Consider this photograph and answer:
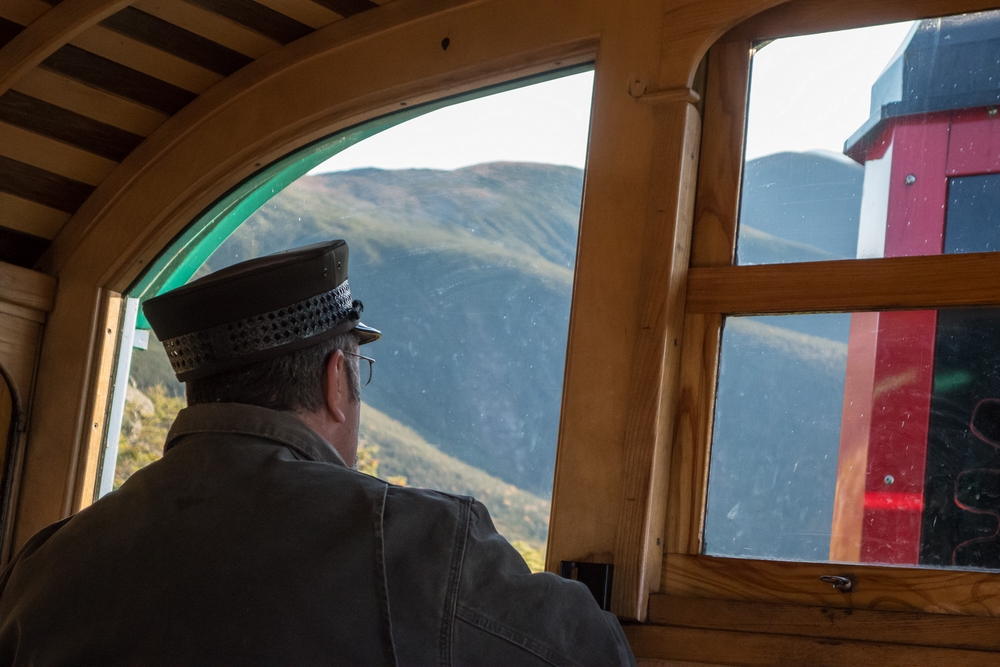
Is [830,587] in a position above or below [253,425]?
below

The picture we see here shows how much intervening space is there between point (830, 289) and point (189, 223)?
1.86 m

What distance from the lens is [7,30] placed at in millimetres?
2670

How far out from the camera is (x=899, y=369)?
1909 mm

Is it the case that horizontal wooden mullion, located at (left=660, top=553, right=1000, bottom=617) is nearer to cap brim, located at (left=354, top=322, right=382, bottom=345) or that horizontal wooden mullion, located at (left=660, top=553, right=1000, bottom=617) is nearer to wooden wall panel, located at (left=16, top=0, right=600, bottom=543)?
cap brim, located at (left=354, top=322, right=382, bottom=345)

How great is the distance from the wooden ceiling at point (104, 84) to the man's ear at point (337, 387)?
1329 millimetres

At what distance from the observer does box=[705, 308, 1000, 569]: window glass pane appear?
1.81 meters

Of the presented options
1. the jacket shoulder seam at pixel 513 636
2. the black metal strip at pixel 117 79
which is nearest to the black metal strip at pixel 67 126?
the black metal strip at pixel 117 79

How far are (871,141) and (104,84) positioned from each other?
6.63ft

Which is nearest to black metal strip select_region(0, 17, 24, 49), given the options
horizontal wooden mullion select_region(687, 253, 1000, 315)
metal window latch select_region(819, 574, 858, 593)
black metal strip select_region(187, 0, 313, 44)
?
black metal strip select_region(187, 0, 313, 44)

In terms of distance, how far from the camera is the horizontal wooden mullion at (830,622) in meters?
1.71

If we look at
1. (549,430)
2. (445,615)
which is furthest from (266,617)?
(549,430)

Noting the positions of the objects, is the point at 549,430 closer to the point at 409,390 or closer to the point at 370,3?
the point at 409,390

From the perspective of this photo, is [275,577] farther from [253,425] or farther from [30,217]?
[30,217]

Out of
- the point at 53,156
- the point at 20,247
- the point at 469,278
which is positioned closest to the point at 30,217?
the point at 20,247
